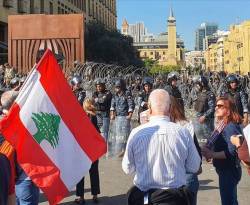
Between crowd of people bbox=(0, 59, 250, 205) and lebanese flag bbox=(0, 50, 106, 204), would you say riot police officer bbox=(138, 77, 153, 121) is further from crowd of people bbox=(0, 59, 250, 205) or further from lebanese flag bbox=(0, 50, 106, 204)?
lebanese flag bbox=(0, 50, 106, 204)

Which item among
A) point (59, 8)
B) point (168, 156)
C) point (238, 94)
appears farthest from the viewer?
point (59, 8)

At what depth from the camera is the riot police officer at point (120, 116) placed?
11562 millimetres

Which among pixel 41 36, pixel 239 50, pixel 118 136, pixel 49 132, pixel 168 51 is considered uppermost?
pixel 168 51

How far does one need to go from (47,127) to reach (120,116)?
708cm

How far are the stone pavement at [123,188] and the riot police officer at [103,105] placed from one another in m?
1.40

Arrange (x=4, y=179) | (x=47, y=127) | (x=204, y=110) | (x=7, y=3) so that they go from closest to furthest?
(x=4, y=179), (x=47, y=127), (x=204, y=110), (x=7, y=3)

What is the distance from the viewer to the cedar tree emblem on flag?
14.7 feet

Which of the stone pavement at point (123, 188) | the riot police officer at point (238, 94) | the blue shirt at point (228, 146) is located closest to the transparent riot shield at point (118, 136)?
the stone pavement at point (123, 188)

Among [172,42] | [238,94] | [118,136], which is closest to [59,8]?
[118,136]

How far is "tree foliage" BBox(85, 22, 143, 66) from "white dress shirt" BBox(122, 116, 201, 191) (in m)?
45.7

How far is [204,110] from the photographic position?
11.2m

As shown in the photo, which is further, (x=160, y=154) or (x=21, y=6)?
(x=21, y=6)

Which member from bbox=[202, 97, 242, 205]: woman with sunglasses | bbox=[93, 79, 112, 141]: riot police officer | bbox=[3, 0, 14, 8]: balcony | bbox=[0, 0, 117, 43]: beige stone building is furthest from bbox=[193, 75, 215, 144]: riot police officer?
bbox=[3, 0, 14, 8]: balcony

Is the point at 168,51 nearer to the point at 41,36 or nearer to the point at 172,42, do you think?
the point at 172,42
